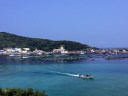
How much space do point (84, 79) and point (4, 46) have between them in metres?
85.0

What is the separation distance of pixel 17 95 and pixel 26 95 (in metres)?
0.62

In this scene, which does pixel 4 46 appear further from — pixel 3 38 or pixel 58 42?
pixel 58 42

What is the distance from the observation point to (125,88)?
1819 centimetres

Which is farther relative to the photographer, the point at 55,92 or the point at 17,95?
the point at 55,92

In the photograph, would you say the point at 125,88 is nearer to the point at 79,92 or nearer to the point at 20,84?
the point at 79,92

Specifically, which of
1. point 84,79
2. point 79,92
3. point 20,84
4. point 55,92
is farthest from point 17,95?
point 84,79

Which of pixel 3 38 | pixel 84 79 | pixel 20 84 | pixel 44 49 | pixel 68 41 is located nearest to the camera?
pixel 20 84

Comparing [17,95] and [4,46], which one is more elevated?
[4,46]

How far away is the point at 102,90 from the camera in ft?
58.2

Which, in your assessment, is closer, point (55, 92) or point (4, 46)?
point (55, 92)

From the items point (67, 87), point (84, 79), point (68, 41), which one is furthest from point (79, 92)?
point (68, 41)

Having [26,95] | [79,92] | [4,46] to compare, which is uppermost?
[4,46]

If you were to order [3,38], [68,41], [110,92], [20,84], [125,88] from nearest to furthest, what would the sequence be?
1. [110,92]
2. [125,88]
3. [20,84]
4. [68,41]
5. [3,38]

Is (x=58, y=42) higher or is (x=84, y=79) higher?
(x=58, y=42)
